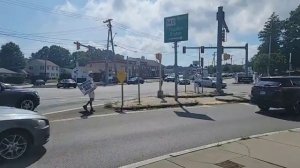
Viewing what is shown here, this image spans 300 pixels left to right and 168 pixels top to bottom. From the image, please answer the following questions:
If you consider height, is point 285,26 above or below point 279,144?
above

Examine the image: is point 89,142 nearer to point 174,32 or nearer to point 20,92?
point 20,92

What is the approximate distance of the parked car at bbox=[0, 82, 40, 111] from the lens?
15.2m

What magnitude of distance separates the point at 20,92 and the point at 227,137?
900 cm

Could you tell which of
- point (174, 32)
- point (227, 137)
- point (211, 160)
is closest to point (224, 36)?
point (174, 32)

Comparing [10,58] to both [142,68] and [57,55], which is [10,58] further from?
[142,68]

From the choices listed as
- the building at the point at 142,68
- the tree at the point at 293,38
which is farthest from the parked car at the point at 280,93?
the building at the point at 142,68

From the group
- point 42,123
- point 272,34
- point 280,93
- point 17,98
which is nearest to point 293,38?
point 272,34

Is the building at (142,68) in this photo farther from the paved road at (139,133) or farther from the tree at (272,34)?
the paved road at (139,133)

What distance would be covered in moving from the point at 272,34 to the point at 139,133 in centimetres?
10094

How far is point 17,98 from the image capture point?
15695 millimetres

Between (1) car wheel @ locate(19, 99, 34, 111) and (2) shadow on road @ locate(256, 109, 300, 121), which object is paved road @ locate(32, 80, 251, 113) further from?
(2) shadow on road @ locate(256, 109, 300, 121)

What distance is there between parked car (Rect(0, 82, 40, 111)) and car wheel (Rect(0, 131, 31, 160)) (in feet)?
25.2

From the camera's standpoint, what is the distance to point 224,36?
33000 millimetres

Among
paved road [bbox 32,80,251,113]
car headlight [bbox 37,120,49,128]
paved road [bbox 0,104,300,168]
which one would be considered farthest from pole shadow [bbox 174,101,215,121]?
car headlight [bbox 37,120,49,128]
